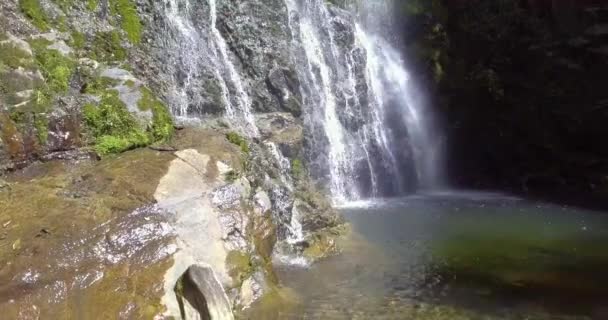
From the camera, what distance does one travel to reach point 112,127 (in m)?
8.37

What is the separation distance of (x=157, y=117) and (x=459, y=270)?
583 centimetres

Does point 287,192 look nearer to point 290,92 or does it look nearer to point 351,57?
point 290,92

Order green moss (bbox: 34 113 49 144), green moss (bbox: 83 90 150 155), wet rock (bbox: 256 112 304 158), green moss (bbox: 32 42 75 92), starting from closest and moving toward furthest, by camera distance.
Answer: green moss (bbox: 34 113 49 144), green moss (bbox: 83 90 150 155), green moss (bbox: 32 42 75 92), wet rock (bbox: 256 112 304 158)

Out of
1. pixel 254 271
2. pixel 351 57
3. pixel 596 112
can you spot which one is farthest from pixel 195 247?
pixel 596 112

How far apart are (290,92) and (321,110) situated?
190cm

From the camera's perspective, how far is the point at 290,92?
557 inches

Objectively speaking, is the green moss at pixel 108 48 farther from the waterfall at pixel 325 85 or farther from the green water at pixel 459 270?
the green water at pixel 459 270

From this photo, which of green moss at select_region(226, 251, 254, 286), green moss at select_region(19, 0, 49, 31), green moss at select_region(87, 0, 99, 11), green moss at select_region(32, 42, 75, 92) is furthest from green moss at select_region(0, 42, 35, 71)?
green moss at select_region(226, 251, 254, 286)

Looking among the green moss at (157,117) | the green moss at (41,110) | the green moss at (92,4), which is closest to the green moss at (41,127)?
the green moss at (41,110)

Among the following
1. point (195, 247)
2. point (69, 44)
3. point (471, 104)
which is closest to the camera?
point (195, 247)

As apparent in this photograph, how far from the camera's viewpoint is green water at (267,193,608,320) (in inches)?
Answer: 290

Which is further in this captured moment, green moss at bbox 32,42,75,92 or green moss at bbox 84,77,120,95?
green moss at bbox 84,77,120,95

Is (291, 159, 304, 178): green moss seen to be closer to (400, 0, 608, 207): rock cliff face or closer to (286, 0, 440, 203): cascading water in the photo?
(286, 0, 440, 203): cascading water

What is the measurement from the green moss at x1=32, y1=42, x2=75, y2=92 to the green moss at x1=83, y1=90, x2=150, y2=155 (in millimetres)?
561
